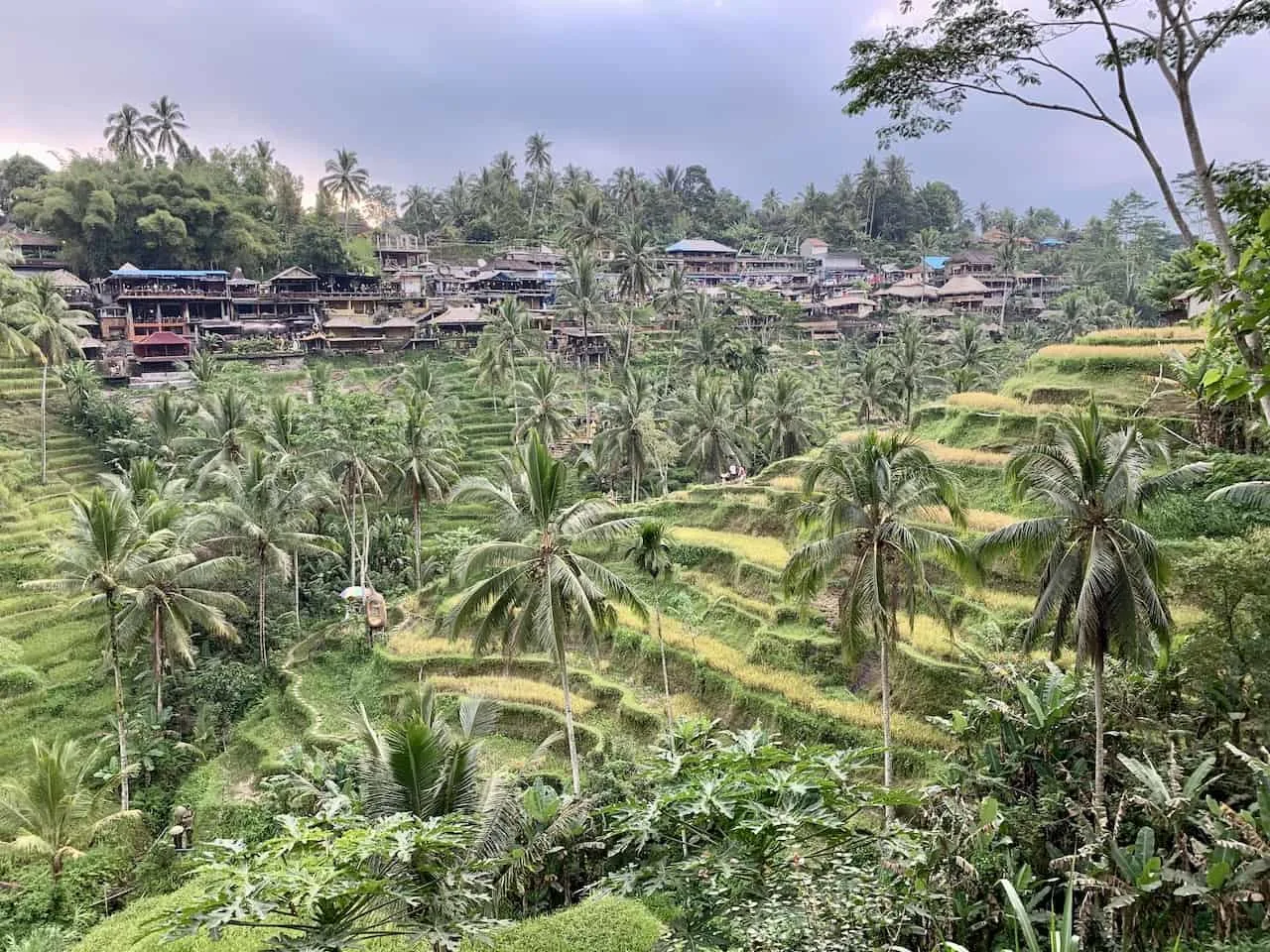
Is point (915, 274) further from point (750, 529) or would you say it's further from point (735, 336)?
point (750, 529)

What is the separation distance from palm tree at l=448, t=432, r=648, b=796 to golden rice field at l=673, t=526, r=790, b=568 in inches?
415

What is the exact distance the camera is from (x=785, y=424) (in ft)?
141

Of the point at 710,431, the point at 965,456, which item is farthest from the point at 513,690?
the point at 710,431

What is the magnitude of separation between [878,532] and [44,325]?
144ft

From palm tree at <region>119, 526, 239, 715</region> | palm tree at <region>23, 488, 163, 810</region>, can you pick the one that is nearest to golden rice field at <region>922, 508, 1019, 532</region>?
palm tree at <region>119, 526, 239, 715</region>

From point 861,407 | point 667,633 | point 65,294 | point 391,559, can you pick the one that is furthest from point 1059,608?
point 65,294

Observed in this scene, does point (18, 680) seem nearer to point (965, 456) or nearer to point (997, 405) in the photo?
point (965, 456)

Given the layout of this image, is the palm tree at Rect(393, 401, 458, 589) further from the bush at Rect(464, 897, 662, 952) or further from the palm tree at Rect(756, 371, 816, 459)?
the bush at Rect(464, 897, 662, 952)

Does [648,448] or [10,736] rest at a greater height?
[648,448]

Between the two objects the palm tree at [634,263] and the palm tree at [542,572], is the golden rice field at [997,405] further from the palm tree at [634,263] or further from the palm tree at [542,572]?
the palm tree at [634,263]

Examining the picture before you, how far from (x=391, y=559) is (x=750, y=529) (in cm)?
1761

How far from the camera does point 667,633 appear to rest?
2502cm

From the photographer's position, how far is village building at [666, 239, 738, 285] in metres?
84.9

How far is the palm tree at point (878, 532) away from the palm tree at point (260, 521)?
21.1m
